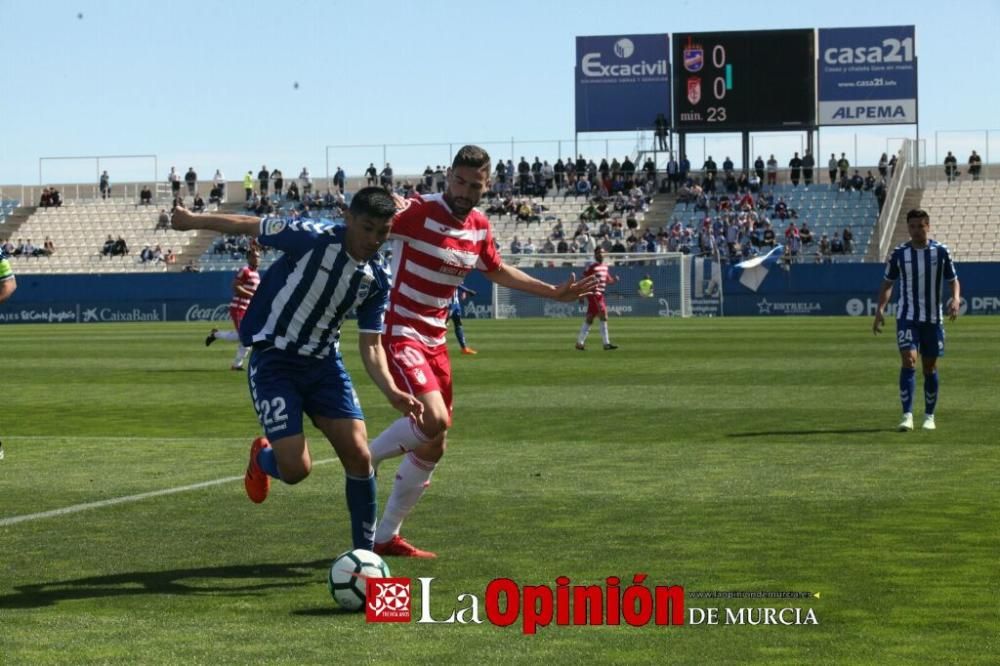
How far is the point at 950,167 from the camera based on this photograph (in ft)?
227

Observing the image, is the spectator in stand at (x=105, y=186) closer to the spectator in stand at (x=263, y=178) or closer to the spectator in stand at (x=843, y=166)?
the spectator in stand at (x=263, y=178)

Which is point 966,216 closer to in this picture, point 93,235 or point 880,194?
point 880,194

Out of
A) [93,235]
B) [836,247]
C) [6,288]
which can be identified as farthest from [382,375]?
[93,235]

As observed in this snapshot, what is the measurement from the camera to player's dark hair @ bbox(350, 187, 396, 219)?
812 centimetres

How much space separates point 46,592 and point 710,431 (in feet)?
32.3

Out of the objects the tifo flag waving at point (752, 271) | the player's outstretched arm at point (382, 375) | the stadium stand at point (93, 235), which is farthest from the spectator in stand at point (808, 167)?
the player's outstretched arm at point (382, 375)

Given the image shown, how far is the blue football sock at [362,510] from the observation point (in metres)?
8.36

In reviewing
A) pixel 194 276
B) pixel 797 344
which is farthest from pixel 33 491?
pixel 194 276

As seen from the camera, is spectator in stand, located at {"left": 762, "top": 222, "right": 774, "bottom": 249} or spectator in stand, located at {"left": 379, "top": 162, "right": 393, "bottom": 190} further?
spectator in stand, located at {"left": 379, "top": 162, "right": 393, "bottom": 190}

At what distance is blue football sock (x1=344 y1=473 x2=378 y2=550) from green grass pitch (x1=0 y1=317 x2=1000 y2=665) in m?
0.27

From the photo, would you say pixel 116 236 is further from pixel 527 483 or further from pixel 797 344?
pixel 527 483

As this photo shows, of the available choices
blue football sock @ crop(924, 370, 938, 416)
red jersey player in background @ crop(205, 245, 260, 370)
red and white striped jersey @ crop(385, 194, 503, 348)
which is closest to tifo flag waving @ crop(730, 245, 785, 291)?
red jersey player in background @ crop(205, 245, 260, 370)

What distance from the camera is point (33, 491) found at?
12.0 m

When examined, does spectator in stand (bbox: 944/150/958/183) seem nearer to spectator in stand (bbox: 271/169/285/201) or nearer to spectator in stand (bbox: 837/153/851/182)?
spectator in stand (bbox: 837/153/851/182)
